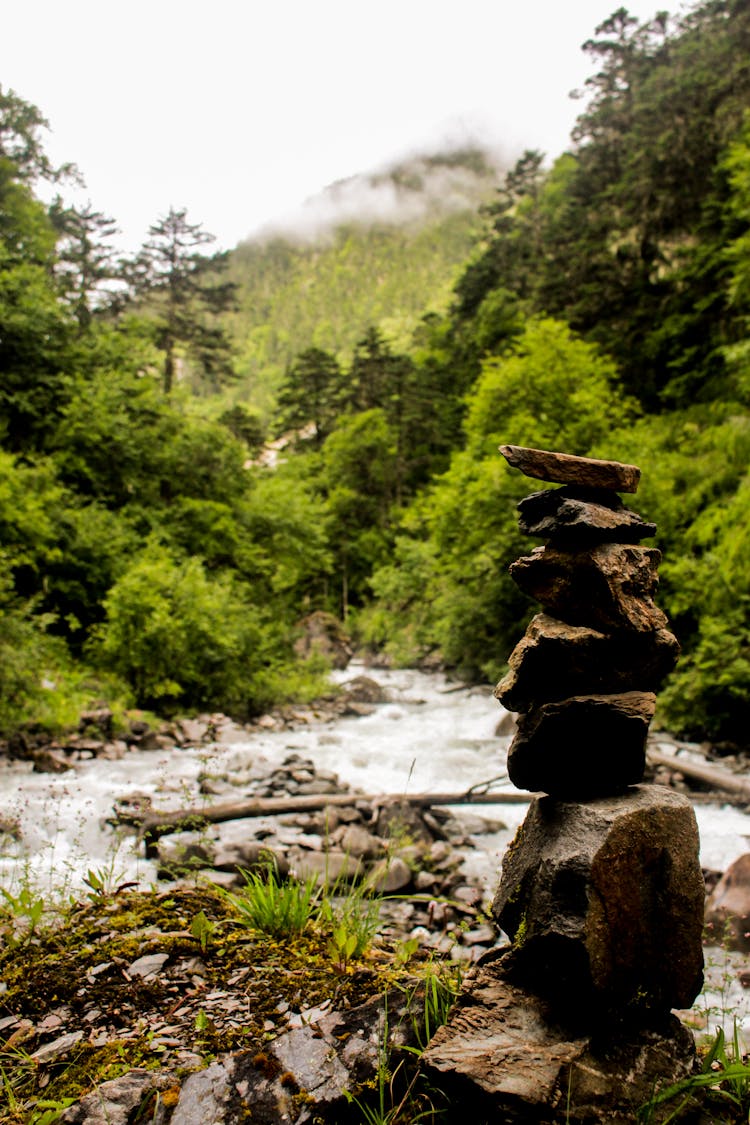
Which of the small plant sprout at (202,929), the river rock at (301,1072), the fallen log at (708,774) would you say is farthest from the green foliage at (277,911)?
the fallen log at (708,774)

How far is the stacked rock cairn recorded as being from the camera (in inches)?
97.1

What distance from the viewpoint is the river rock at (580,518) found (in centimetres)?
316

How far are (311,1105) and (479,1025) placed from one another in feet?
2.39

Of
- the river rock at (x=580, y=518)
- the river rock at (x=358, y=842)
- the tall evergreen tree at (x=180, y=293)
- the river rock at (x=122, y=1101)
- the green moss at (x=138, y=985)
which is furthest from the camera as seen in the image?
the tall evergreen tree at (x=180, y=293)

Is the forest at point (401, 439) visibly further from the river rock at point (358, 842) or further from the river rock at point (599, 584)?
the river rock at point (599, 584)

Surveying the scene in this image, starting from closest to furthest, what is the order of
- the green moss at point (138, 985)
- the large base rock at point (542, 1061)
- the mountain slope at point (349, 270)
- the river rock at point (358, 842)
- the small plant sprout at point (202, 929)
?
the large base rock at point (542, 1061) → the green moss at point (138, 985) → the small plant sprout at point (202, 929) → the river rock at point (358, 842) → the mountain slope at point (349, 270)

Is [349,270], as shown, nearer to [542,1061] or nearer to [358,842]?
[358,842]

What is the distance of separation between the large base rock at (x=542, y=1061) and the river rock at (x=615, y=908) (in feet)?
0.35

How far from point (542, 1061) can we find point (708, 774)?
Answer: 26.0 ft

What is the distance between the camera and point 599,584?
312 cm

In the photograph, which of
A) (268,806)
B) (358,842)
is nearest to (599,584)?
(358,842)

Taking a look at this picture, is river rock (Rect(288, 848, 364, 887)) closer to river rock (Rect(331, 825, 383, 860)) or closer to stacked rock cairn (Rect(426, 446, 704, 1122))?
river rock (Rect(331, 825, 383, 860))

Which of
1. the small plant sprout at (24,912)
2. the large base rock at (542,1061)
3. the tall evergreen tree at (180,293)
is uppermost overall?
the tall evergreen tree at (180,293)

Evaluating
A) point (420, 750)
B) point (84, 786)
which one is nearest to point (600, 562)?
point (84, 786)
